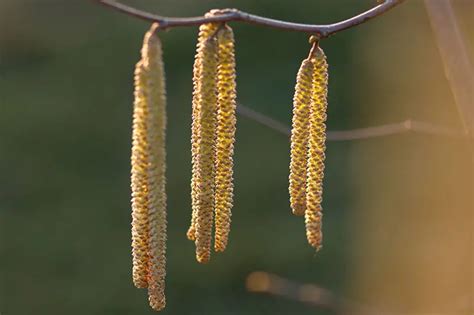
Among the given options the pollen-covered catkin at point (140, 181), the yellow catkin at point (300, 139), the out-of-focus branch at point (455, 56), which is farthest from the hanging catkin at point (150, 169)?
the out-of-focus branch at point (455, 56)

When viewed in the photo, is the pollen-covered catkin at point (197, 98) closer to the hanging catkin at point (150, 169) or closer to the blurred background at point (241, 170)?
the hanging catkin at point (150, 169)

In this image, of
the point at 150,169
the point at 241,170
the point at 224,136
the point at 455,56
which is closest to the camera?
the point at 150,169

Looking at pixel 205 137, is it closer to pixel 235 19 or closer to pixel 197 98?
pixel 197 98

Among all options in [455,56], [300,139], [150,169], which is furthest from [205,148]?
[455,56]

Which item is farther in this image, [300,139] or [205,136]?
[300,139]

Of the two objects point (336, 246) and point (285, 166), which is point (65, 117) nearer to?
point (285, 166)

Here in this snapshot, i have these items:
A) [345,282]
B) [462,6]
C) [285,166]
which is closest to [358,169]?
[285,166]
